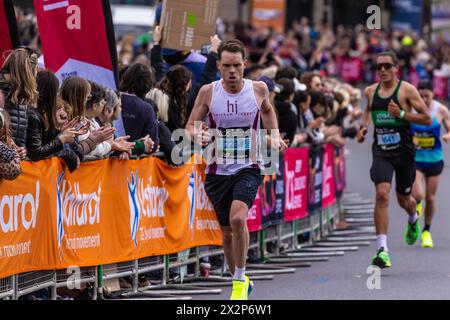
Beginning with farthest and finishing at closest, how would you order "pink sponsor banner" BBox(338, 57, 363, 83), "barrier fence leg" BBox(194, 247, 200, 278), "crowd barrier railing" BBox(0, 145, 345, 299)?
"pink sponsor banner" BBox(338, 57, 363, 83)
"barrier fence leg" BBox(194, 247, 200, 278)
"crowd barrier railing" BBox(0, 145, 345, 299)

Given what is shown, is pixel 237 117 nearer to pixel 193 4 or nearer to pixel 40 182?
pixel 40 182

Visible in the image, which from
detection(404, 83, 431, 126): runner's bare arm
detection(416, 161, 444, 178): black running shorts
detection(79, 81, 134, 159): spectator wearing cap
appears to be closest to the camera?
detection(79, 81, 134, 159): spectator wearing cap

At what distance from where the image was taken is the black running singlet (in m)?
14.5

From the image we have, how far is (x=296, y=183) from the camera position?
53.9ft

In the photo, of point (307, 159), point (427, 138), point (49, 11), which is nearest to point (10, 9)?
point (49, 11)

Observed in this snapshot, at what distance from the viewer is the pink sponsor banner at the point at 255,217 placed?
1461 cm

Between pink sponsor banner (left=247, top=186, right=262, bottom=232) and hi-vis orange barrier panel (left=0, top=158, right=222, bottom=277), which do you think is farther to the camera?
pink sponsor banner (left=247, top=186, right=262, bottom=232)

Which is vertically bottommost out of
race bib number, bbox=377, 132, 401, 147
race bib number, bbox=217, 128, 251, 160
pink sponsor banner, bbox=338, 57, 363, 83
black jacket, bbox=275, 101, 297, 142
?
pink sponsor banner, bbox=338, 57, 363, 83

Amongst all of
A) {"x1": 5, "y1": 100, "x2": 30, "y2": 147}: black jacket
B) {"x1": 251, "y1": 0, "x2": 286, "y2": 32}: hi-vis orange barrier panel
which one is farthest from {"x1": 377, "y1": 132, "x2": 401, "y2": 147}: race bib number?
{"x1": 251, "y1": 0, "x2": 286, "y2": 32}: hi-vis orange barrier panel

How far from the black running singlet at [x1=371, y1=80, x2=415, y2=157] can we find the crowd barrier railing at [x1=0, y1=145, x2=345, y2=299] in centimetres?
130

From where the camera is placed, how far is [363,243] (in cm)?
1722

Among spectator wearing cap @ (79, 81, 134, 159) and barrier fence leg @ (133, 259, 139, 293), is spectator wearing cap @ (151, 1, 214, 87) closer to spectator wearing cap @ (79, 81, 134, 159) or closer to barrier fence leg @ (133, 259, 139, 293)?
barrier fence leg @ (133, 259, 139, 293)

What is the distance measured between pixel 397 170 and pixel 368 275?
56.4 inches
